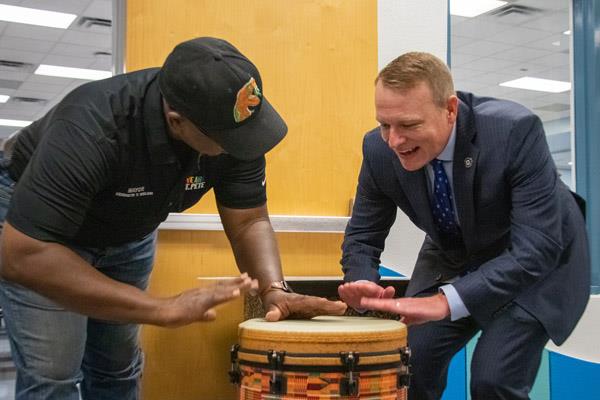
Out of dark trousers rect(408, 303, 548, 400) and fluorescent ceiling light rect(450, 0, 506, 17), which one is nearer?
dark trousers rect(408, 303, 548, 400)

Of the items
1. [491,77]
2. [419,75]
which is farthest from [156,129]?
[491,77]

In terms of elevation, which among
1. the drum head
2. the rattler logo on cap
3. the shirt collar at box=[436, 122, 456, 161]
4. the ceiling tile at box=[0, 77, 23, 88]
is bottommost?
the drum head

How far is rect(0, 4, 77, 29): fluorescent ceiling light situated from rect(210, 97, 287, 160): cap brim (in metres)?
6.03

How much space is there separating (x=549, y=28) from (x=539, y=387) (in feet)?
19.4

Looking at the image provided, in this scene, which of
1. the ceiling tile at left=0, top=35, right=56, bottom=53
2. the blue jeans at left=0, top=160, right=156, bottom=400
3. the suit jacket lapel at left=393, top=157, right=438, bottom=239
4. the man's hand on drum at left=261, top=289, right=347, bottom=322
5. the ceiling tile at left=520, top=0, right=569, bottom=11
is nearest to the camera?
the blue jeans at left=0, top=160, right=156, bottom=400

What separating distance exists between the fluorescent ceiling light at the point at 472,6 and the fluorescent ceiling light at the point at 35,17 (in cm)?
402

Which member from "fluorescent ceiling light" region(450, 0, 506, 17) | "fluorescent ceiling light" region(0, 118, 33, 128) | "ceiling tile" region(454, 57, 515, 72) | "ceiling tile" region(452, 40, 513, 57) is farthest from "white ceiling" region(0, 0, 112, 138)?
"ceiling tile" region(454, 57, 515, 72)

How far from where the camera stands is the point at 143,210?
1908mm

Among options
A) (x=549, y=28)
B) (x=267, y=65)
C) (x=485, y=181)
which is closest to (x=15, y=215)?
(x=485, y=181)

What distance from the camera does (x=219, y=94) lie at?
65.0 inches

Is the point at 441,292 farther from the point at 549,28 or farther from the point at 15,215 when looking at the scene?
the point at 549,28

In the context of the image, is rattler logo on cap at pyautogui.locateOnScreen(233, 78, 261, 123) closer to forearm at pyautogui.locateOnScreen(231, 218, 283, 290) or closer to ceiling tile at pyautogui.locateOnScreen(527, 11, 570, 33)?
forearm at pyautogui.locateOnScreen(231, 218, 283, 290)

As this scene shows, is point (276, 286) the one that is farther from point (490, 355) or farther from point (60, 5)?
point (60, 5)

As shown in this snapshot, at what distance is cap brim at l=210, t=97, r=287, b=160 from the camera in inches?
67.9
